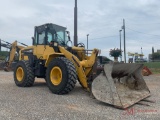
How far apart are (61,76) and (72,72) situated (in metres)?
0.47

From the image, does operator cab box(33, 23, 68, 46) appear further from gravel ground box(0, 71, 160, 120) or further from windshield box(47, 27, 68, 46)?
gravel ground box(0, 71, 160, 120)

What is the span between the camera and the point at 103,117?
15.8 ft

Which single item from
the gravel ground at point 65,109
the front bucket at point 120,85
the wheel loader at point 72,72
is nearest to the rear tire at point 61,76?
the wheel loader at point 72,72

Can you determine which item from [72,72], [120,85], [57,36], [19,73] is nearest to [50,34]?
[57,36]

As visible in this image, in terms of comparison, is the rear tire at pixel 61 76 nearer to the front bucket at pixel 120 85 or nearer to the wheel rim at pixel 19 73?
the front bucket at pixel 120 85

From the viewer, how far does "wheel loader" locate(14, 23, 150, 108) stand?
6.32 m

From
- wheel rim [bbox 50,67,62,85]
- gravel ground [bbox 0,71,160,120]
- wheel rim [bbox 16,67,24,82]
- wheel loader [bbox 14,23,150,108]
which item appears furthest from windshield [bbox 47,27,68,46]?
gravel ground [bbox 0,71,160,120]

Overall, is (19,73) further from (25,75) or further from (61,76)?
(61,76)

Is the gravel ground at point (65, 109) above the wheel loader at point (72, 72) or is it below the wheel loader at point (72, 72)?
below

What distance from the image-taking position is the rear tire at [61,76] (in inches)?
275

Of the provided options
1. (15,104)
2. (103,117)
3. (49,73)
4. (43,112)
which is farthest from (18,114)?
(49,73)

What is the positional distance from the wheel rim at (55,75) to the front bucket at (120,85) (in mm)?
1376

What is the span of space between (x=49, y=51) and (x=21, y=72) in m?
1.91

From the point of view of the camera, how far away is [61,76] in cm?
721
